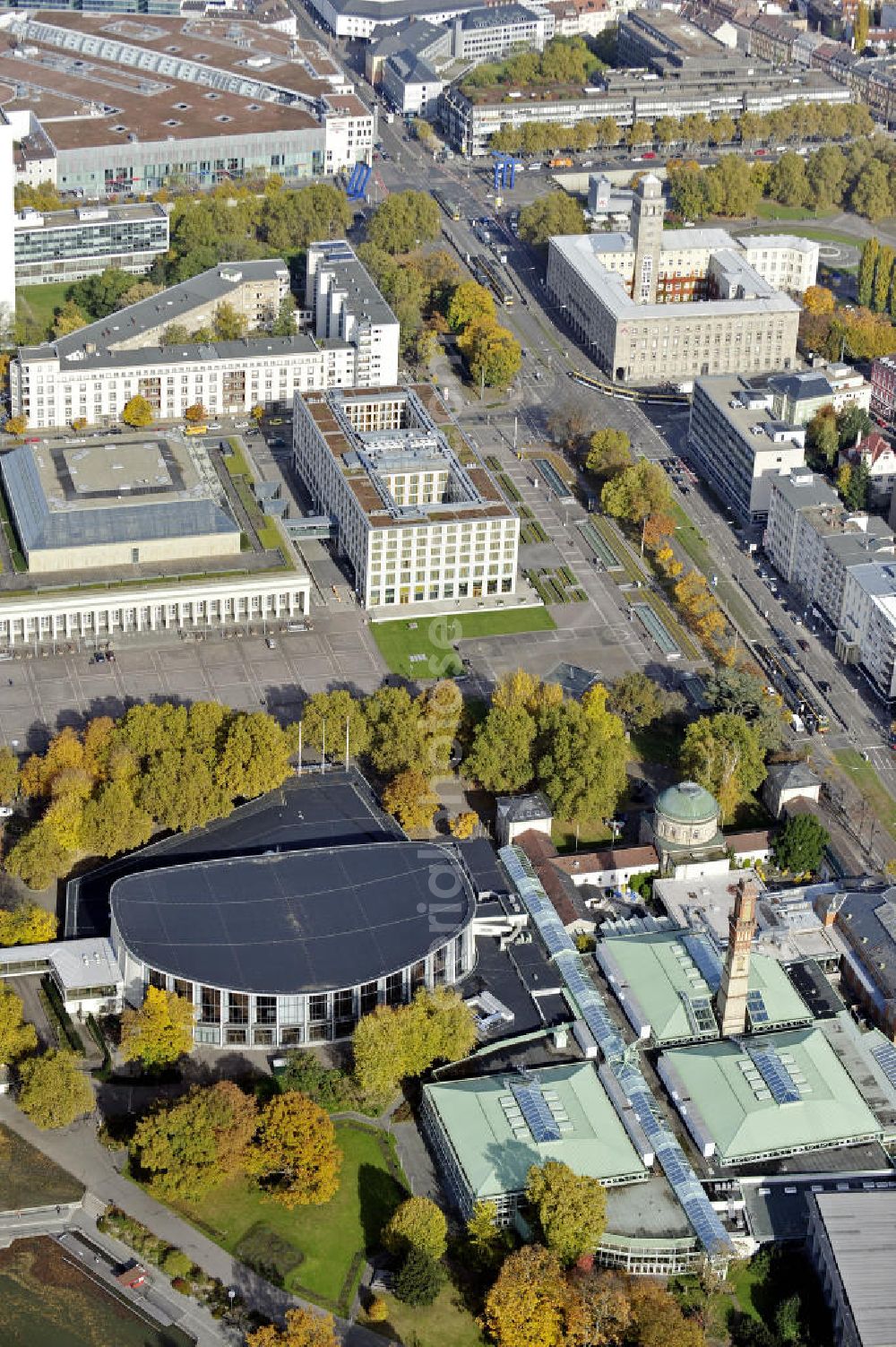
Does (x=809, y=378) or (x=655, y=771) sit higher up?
(x=809, y=378)

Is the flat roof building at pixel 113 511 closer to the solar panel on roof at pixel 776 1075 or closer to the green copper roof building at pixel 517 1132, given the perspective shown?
the green copper roof building at pixel 517 1132

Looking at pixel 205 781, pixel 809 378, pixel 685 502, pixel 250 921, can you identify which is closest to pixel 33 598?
pixel 205 781

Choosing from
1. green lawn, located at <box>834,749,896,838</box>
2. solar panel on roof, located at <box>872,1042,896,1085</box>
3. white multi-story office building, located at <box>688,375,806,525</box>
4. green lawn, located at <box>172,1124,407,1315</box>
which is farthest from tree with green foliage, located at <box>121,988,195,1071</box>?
white multi-story office building, located at <box>688,375,806,525</box>

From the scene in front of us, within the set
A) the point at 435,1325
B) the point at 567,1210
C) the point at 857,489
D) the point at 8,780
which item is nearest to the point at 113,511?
the point at 8,780

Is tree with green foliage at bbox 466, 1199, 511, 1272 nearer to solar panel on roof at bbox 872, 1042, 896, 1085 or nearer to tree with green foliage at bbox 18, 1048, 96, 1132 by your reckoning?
tree with green foliage at bbox 18, 1048, 96, 1132

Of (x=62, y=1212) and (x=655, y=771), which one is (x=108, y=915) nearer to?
(x=62, y=1212)

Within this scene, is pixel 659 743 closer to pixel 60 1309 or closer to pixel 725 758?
pixel 725 758

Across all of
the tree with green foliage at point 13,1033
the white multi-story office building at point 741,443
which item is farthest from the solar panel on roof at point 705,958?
the white multi-story office building at point 741,443
